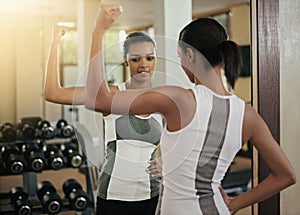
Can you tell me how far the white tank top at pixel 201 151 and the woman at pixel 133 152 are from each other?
0.29 m

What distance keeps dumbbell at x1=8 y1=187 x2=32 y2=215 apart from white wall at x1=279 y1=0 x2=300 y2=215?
1.35 meters

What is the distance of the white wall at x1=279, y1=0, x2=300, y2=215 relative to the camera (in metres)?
1.85

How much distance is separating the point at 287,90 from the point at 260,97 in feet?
0.51

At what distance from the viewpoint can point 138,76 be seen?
60.2 inches

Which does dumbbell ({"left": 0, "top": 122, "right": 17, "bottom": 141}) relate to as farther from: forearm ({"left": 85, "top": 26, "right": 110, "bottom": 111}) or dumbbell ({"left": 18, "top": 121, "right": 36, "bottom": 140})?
forearm ({"left": 85, "top": 26, "right": 110, "bottom": 111})

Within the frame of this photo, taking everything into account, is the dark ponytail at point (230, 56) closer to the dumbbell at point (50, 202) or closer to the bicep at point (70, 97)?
the bicep at point (70, 97)

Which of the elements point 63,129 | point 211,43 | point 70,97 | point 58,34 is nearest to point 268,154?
point 211,43

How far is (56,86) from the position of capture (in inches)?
49.2

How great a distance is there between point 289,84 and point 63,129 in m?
1.79

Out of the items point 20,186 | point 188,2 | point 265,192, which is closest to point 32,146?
point 20,186

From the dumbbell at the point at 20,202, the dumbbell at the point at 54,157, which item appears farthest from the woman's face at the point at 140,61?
the dumbbell at the point at 54,157

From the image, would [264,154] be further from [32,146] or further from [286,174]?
[32,146]

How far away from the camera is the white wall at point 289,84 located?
1851mm

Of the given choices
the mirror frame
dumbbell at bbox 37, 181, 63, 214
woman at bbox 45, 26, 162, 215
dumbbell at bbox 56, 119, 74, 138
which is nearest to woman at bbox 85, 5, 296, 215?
woman at bbox 45, 26, 162, 215
